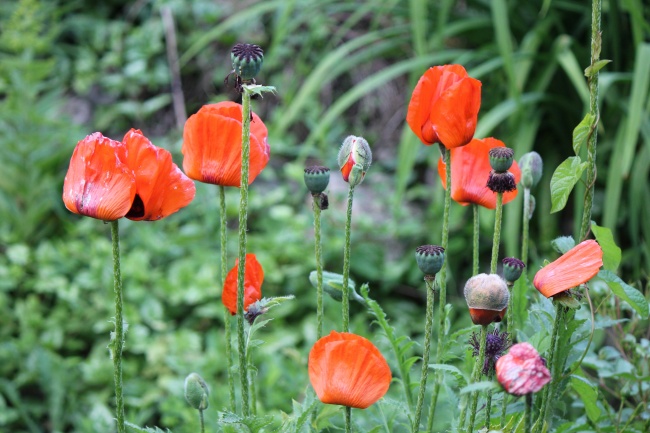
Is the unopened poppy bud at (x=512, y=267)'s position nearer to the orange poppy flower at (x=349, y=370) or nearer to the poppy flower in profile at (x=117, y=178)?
the orange poppy flower at (x=349, y=370)

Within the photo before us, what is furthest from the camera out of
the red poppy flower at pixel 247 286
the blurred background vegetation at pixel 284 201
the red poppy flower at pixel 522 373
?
the blurred background vegetation at pixel 284 201

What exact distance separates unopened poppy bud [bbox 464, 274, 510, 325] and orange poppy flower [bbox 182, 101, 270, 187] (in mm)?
202

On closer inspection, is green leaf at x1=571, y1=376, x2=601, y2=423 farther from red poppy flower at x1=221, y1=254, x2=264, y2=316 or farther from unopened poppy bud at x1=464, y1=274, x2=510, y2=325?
red poppy flower at x1=221, y1=254, x2=264, y2=316

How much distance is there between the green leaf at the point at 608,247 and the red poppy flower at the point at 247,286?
27 cm

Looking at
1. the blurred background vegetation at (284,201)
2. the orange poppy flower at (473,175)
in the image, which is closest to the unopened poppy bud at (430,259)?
the orange poppy flower at (473,175)

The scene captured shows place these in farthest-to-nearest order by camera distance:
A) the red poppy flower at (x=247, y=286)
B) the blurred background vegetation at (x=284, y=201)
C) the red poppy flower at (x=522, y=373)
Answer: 1. the blurred background vegetation at (x=284, y=201)
2. the red poppy flower at (x=247, y=286)
3. the red poppy flower at (x=522, y=373)

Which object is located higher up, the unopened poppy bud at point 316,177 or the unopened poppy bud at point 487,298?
the unopened poppy bud at point 316,177

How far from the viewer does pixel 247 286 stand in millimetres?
705

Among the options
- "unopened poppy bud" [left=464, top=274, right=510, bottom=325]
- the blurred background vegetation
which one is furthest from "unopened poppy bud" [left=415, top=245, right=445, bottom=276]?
the blurred background vegetation

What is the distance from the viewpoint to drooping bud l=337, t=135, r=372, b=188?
2.17ft

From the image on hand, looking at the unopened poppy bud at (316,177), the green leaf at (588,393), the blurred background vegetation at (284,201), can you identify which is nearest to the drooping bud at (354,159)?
the unopened poppy bud at (316,177)

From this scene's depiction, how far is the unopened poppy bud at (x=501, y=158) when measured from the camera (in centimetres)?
63

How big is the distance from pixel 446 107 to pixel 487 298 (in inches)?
6.8

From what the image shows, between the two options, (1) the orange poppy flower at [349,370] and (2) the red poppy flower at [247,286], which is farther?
(2) the red poppy flower at [247,286]
